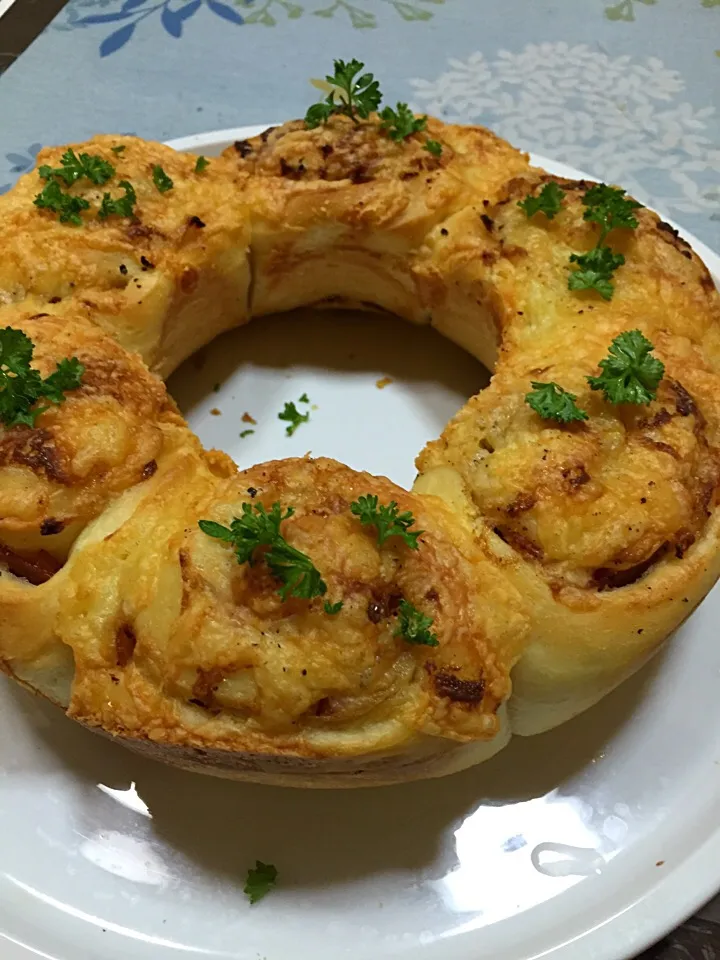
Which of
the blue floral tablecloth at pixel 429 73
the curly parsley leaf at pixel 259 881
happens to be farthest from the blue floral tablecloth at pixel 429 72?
the curly parsley leaf at pixel 259 881

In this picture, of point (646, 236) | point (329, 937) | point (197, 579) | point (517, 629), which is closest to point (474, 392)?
point (646, 236)

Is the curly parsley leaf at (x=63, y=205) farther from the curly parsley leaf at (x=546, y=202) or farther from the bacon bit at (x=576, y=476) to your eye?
the bacon bit at (x=576, y=476)

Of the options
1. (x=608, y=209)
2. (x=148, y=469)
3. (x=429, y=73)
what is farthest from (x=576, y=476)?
(x=429, y=73)

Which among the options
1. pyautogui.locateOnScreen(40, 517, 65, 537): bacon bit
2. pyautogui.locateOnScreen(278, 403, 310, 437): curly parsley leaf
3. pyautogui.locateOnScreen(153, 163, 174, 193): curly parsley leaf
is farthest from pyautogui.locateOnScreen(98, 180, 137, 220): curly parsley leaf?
pyautogui.locateOnScreen(40, 517, 65, 537): bacon bit

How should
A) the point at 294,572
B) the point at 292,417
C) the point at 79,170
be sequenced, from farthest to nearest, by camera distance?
the point at 292,417 < the point at 79,170 < the point at 294,572

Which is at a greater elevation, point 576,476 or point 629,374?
point 629,374

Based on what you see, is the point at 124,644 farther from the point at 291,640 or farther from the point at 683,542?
the point at 683,542
